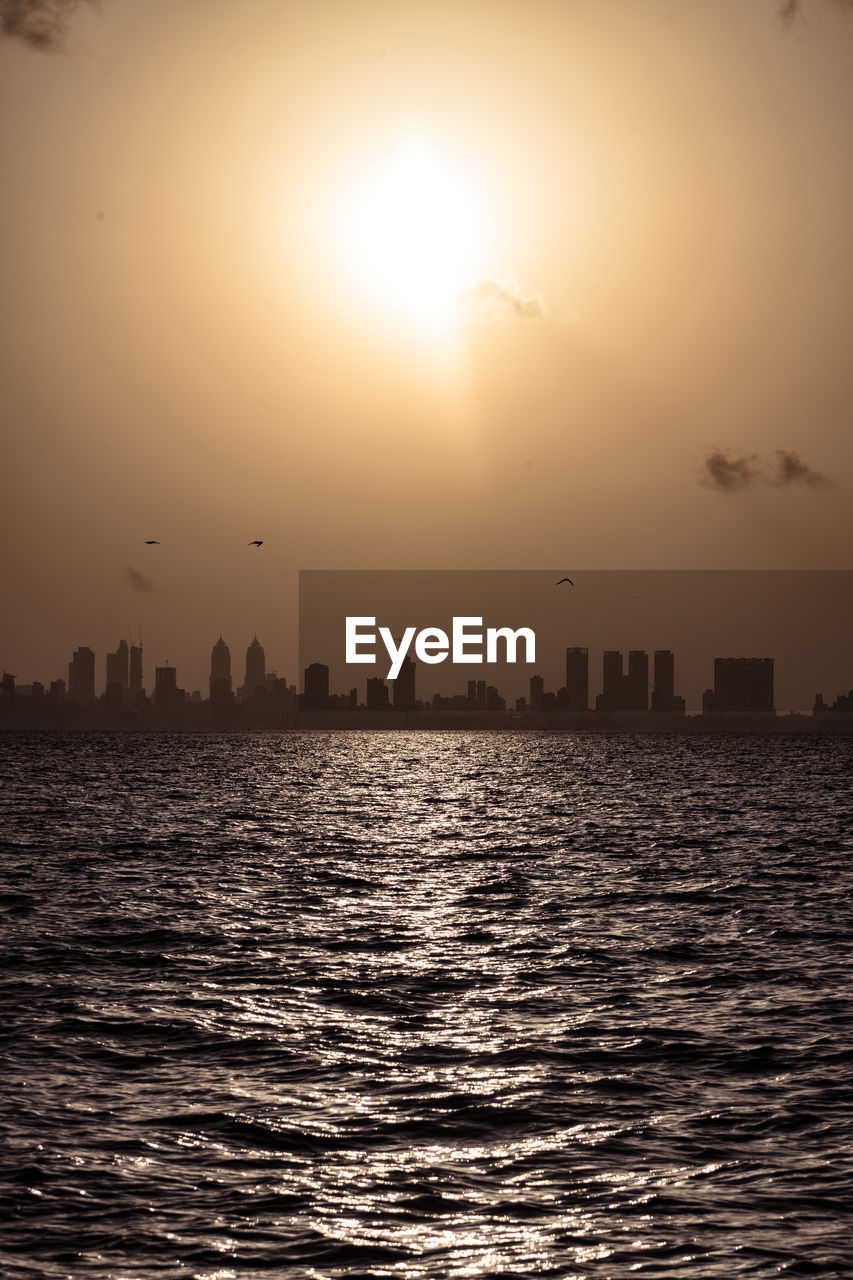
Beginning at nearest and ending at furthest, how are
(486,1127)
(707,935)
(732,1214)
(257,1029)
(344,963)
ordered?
(732,1214) → (486,1127) → (257,1029) → (344,963) → (707,935)

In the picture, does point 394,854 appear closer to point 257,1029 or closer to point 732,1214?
point 257,1029

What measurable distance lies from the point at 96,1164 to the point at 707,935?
2367 cm

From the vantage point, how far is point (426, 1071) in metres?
24.2

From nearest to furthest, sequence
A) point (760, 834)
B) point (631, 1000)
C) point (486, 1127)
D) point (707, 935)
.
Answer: point (486, 1127), point (631, 1000), point (707, 935), point (760, 834)

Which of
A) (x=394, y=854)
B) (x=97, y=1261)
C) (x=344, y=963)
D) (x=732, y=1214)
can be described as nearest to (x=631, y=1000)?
(x=344, y=963)

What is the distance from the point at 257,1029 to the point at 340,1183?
8841 mm

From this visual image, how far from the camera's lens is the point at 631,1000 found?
1182 inches

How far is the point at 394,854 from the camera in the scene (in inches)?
2559

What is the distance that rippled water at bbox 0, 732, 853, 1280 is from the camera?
16.8 m

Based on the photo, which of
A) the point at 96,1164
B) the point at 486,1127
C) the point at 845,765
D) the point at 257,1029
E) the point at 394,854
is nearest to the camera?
the point at 96,1164

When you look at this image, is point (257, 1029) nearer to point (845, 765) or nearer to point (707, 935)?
point (707, 935)

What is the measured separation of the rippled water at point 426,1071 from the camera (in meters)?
16.8

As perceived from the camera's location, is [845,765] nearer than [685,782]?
No

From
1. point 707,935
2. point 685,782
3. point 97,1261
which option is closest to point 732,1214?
point 97,1261
